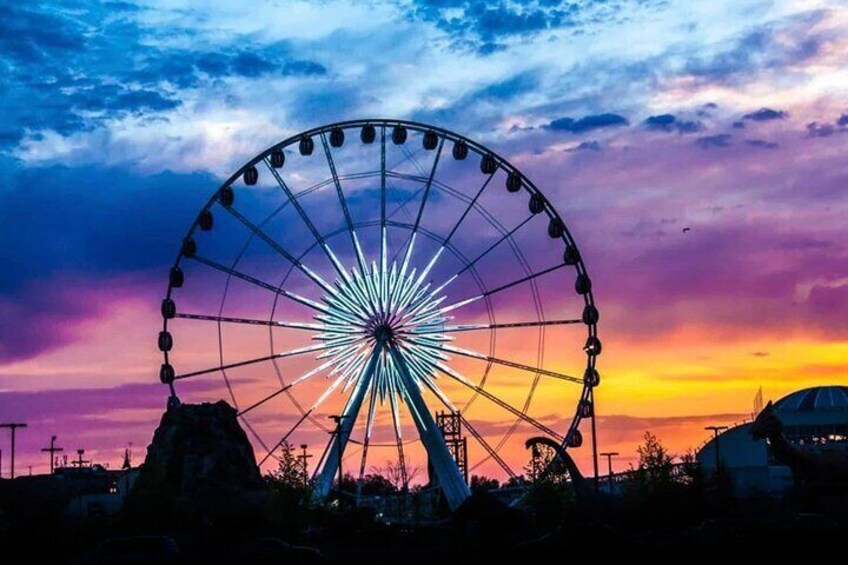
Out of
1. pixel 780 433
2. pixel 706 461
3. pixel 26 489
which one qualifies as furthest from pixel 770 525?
pixel 706 461

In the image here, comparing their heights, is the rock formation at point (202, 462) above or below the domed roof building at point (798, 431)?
below

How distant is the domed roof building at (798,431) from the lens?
516 ft

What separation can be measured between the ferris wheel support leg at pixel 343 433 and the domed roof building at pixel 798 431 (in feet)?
206

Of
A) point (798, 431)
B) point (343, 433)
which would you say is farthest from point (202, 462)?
point (798, 431)

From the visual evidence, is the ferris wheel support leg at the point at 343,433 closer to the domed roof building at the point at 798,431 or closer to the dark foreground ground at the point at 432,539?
the dark foreground ground at the point at 432,539

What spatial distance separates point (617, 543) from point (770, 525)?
462 inches

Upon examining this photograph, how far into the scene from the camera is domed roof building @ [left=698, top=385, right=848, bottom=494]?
6191 inches

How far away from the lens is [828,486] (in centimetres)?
9794

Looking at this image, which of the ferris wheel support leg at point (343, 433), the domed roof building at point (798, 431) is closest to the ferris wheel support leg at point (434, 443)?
the ferris wheel support leg at point (343, 433)

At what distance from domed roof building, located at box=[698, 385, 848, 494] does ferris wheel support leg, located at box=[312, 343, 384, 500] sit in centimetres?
6272

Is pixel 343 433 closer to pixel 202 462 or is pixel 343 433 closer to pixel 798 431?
pixel 202 462

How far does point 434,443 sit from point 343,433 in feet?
17.7

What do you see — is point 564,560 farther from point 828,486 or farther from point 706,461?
point 706,461

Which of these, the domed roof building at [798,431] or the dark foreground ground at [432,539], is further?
the domed roof building at [798,431]
